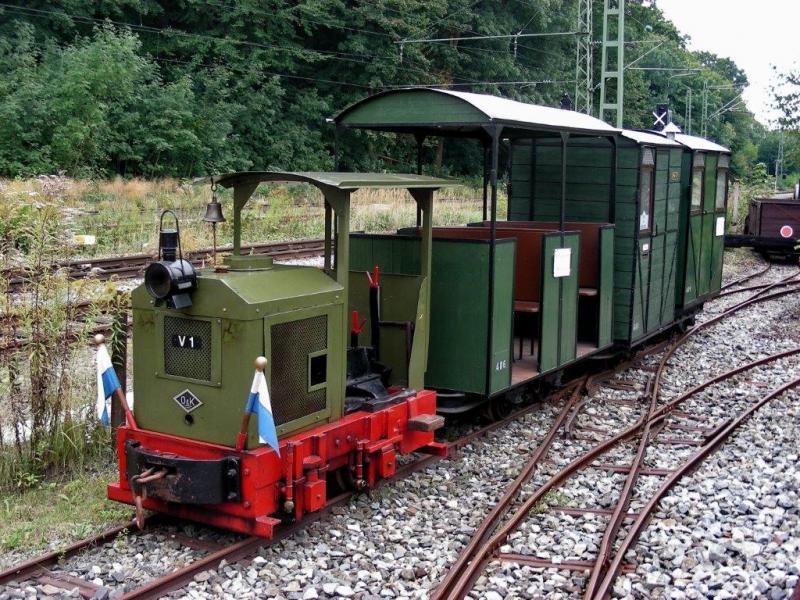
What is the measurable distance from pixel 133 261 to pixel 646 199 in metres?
8.37

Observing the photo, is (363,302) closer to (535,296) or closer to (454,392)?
(454,392)

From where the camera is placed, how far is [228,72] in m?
35.5

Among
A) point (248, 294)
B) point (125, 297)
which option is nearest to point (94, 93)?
point (125, 297)

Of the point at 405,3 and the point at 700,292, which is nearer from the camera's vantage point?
the point at 700,292

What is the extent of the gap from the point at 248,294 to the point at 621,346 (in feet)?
21.4

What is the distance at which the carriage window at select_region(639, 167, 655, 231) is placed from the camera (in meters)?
11.0

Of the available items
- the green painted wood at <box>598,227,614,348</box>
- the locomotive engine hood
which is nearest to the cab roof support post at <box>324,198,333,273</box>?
the locomotive engine hood

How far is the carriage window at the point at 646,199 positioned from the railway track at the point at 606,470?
1.79 m

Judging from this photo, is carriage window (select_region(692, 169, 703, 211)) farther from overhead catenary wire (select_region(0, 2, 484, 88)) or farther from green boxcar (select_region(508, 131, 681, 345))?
overhead catenary wire (select_region(0, 2, 484, 88))

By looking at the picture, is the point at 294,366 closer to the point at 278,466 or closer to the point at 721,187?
the point at 278,466

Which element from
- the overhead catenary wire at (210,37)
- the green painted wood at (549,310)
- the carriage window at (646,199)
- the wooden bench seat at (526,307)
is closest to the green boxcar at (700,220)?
the carriage window at (646,199)

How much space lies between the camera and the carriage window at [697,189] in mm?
13305

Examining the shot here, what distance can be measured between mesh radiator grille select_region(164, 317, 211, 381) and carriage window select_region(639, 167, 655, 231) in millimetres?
6588

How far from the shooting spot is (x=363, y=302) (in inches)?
313
